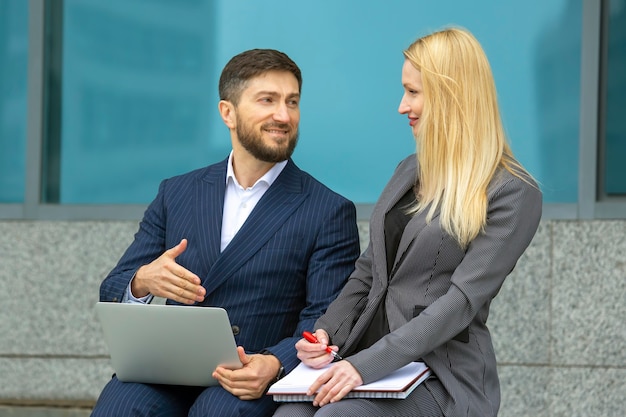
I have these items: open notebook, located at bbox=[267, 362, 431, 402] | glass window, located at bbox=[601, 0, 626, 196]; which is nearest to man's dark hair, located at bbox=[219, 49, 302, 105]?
open notebook, located at bbox=[267, 362, 431, 402]

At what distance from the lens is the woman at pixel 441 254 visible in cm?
344

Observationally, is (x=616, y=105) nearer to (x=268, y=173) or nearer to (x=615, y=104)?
(x=615, y=104)

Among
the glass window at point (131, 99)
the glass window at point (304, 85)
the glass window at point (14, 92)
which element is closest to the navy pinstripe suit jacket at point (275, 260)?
the glass window at point (304, 85)

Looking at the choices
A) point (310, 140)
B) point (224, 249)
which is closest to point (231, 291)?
point (224, 249)

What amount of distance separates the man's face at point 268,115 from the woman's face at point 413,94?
518mm

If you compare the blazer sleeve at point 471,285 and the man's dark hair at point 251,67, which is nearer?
the blazer sleeve at point 471,285

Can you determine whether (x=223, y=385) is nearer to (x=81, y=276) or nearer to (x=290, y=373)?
(x=290, y=373)

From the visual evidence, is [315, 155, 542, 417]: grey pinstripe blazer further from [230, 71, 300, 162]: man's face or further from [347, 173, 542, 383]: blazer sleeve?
[230, 71, 300, 162]: man's face

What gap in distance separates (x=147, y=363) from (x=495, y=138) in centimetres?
130

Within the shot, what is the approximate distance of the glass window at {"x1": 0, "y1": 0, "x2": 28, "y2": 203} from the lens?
243 inches

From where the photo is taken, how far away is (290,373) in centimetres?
361

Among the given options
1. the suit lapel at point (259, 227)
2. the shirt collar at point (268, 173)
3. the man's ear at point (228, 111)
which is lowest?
the suit lapel at point (259, 227)

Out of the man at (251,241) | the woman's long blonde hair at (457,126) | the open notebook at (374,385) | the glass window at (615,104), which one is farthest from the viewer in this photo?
the glass window at (615,104)

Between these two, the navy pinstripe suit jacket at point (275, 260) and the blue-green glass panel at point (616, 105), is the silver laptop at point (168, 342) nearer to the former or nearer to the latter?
the navy pinstripe suit jacket at point (275, 260)
